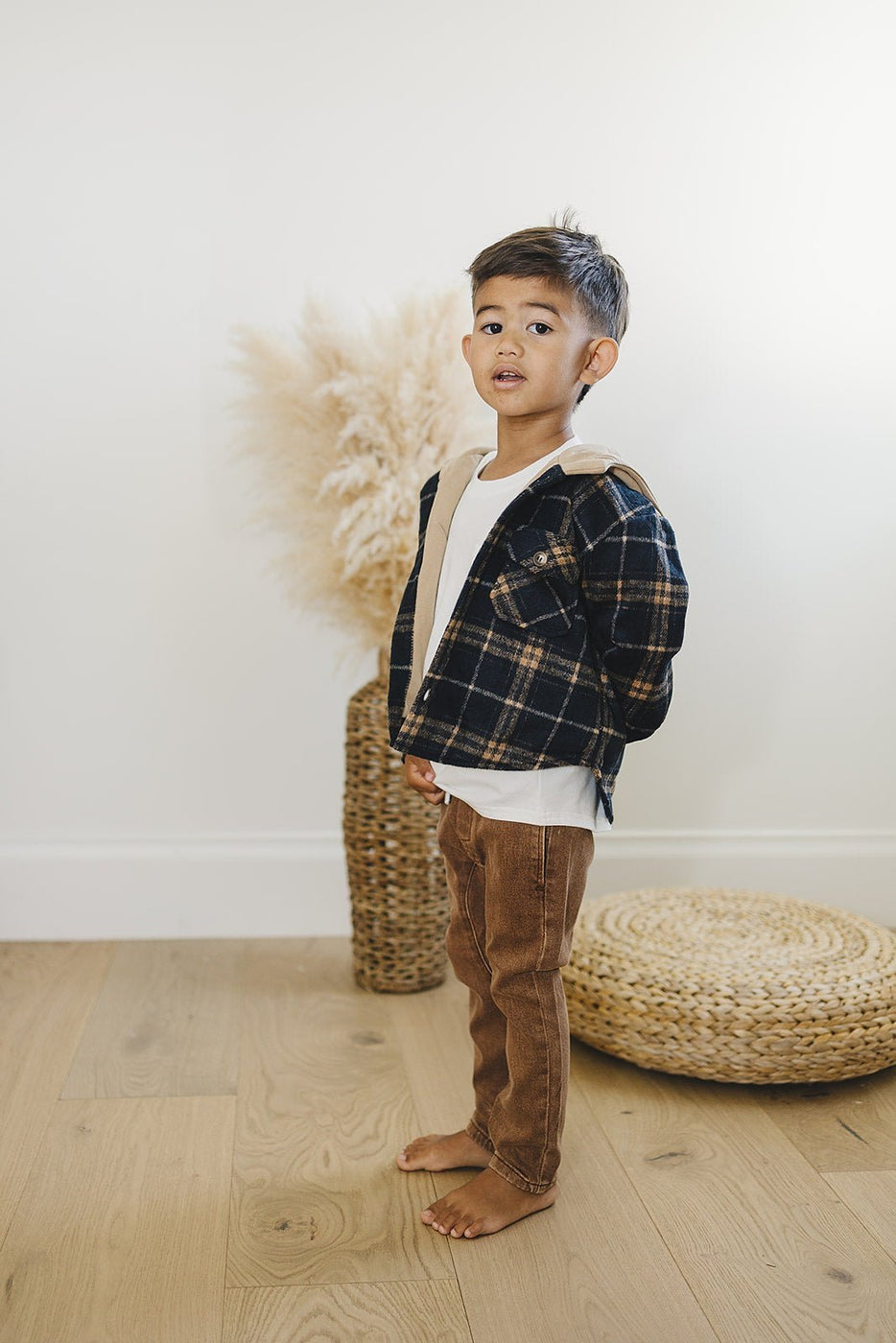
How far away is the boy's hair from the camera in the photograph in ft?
4.14

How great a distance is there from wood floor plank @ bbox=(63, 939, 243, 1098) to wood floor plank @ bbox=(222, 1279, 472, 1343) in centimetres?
48

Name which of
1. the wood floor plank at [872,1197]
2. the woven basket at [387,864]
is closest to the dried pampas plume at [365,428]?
the woven basket at [387,864]

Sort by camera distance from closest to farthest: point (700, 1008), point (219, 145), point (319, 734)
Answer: point (700, 1008)
point (219, 145)
point (319, 734)

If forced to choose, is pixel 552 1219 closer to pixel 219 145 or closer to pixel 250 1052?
pixel 250 1052

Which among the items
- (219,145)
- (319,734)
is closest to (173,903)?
(319,734)

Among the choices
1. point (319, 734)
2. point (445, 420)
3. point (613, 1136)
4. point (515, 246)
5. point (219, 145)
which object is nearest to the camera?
point (515, 246)

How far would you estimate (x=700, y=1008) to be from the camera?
169cm

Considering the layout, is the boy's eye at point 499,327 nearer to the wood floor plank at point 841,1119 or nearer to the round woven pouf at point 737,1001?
the round woven pouf at point 737,1001

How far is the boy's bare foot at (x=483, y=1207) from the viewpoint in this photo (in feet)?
4.36

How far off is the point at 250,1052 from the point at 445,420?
102 centimetres

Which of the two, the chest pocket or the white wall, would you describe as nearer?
the chest pocket

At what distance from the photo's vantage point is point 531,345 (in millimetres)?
1270

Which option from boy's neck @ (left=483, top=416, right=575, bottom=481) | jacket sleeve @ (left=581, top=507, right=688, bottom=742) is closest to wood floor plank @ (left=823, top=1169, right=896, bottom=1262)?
jacket sleeve @ (left=581, top=507, right=688, bottom=742)

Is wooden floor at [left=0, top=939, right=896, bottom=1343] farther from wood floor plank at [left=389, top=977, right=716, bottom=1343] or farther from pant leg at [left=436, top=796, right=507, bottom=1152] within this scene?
pant leg at [left=436, top=796, right=507, bottom=1152]
